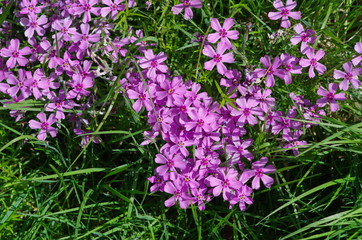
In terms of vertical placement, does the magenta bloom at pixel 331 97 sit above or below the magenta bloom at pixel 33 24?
below

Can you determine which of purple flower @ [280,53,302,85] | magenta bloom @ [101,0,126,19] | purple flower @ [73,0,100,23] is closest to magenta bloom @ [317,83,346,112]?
purple flower @ [280,53,302,85]

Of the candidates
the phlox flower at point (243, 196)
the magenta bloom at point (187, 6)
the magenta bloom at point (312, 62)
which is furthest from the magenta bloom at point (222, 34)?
the phlox flower at point (243, 196)

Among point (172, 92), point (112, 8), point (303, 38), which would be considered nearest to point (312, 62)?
point (303, 38)

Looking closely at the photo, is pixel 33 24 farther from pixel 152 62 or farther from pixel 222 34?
pixel 222 34

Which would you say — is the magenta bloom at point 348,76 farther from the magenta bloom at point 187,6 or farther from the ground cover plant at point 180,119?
the magenta bloom at point 187,6

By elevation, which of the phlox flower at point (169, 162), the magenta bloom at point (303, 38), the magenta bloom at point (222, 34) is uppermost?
the magenta bloom at point (222, 34)
